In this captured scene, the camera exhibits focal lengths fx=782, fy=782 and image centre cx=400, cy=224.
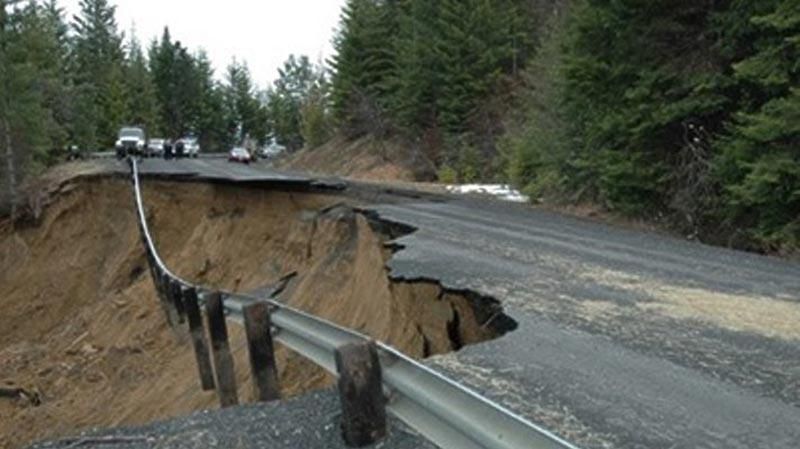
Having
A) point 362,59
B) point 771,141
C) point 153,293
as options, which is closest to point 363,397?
point 771,141

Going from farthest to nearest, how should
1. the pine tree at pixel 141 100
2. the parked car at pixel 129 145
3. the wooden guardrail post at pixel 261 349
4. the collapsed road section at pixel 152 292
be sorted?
1. the pine tree at pixel 141 100
2. the parked car at pixel 129 145
3. the collapsed road section at pixel 152 292
4. the wooden guardrail post at pixel 261 349

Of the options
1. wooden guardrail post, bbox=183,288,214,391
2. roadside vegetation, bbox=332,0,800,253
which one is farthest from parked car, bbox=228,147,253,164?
wooden guardrail post, bbox=183,288,214,391

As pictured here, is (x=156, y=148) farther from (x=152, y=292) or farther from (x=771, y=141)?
(x=771, y=141)

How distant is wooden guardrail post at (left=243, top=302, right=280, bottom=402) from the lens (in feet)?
18.5

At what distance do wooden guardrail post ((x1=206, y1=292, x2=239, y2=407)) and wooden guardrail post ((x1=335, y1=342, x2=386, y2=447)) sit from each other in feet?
12.6

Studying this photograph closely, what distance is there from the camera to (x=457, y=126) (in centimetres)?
3641

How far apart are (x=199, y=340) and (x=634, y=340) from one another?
5355 millimetres

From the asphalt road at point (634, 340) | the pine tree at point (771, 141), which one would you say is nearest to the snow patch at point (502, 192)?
the pine tree at point (771, 141)

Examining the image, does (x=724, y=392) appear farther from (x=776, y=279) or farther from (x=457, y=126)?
(x=457, y=126)

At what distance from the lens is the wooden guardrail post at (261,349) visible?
5.65 meters

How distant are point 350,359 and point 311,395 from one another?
33.9 inches

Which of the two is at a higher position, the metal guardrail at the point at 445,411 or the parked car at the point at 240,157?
the metal guardrail at the point at 445,411

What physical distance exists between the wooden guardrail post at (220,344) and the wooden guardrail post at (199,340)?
1.33m

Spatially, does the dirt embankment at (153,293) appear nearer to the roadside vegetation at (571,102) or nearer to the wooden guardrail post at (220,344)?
the wooden guardrail post at (220,344)
